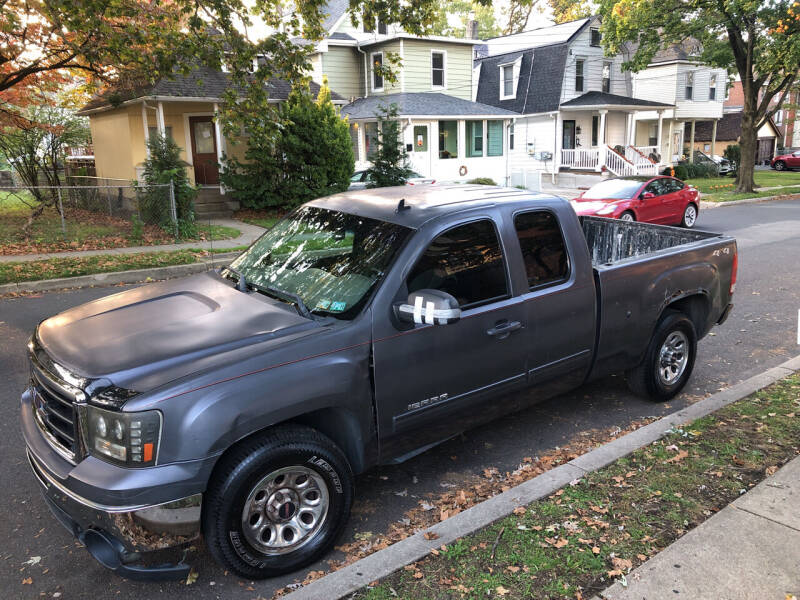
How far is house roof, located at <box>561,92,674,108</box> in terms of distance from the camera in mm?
31312

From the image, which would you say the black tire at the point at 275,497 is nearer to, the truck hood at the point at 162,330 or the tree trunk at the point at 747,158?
the truck hood at the point at 162,330

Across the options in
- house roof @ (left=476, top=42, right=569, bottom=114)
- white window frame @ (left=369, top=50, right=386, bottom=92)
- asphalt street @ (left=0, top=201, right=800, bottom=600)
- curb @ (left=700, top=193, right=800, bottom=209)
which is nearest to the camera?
asphalt street @ (left=0, top=201, right=800, bottom=600)

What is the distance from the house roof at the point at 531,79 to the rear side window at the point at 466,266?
30061mm

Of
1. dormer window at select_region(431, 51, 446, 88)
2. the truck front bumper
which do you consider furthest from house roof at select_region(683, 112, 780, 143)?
the truck front bumper

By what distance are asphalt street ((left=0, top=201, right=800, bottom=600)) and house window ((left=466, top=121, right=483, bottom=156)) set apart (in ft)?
67.1

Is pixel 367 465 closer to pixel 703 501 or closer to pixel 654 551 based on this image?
pixel 654 551

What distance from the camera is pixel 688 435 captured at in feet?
15.3

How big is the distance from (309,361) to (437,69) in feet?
93.2

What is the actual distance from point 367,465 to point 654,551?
1612mm

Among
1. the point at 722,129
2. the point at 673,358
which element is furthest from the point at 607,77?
the point at 673,358

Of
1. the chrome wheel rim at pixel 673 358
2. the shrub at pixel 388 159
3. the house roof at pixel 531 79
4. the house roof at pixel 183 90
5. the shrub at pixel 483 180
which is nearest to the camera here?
the chrome wheel rim at pixel 673 358

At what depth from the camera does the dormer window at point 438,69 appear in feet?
95.3

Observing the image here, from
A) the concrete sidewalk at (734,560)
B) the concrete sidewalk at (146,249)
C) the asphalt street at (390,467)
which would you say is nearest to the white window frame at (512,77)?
the concrete sidewalk at (146,249)

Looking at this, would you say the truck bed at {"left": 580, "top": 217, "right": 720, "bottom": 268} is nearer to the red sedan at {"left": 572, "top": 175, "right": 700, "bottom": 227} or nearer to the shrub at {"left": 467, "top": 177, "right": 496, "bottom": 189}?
the red sedan at {"left": 572, "top": 175, "right": 700, "bottom": 227}
